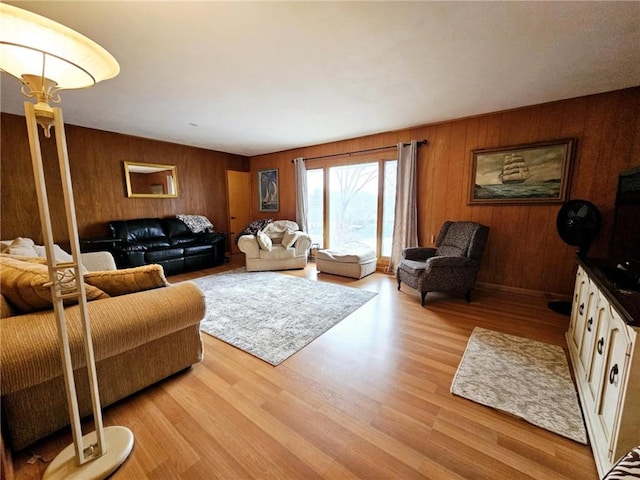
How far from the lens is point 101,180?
13.6 feet

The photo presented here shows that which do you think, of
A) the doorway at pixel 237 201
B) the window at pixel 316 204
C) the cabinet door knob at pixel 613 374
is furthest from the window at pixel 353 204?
the cabinet door knob at pixel 613 374

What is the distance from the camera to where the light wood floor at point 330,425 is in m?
1.15

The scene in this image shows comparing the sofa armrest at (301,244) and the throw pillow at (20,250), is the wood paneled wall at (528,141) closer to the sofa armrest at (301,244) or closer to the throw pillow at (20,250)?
the sofa armrest at (301,244)

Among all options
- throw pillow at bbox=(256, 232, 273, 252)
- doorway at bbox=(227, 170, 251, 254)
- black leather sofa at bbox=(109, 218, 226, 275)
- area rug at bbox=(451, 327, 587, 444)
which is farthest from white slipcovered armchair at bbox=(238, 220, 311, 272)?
area rug at bbox=(451, 327, 587, 444)

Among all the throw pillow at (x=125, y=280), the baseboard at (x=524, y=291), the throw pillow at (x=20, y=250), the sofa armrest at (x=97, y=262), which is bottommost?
the baseboard at (x=524, y=291)

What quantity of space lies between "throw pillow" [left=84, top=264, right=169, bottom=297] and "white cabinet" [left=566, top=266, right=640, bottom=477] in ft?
7.58

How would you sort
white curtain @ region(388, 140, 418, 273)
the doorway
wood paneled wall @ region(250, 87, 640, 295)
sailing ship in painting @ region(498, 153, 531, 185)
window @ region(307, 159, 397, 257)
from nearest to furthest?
wood paneled wall @ region(250, 87, 640, 295)
sailing ship in painting @ region(498, 153, 531, 185)
white curtain @ region(388, 140, 418, 273)
window @ region(307, 159, 397, 257)
the doorway

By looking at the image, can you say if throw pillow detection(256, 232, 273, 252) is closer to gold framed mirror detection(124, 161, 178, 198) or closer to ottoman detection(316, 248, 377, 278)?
ottoman detection(316, 248, 377, 278)

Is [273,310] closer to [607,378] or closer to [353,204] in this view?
A: [607,378]

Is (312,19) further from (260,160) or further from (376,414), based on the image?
(260,160)

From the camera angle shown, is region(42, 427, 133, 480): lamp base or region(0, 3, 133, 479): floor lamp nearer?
region(0, 3, 133, 479): floor lamp

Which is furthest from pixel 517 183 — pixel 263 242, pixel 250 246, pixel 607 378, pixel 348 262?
pixel 250 246

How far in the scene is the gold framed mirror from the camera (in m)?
4.45

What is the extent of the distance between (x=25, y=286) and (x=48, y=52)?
105 centimetres
